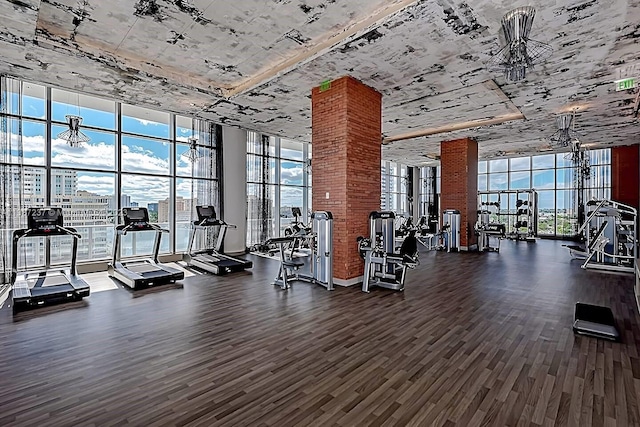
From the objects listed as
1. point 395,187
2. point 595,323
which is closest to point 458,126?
point 595,323

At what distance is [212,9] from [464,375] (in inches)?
196

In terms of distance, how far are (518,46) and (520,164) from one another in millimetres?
14145

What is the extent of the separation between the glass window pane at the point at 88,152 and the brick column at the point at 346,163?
199 inches

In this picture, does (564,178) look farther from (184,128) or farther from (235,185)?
(184,128)

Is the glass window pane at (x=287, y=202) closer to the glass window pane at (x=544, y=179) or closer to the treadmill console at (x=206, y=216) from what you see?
the treadmill console at (x=206, y=216)

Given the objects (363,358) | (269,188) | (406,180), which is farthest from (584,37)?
(406,180)

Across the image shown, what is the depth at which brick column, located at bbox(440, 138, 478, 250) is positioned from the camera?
10.7 meters

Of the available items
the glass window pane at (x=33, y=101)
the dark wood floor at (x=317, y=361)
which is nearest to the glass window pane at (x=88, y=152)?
the glass window pane at (x=33, y=101)

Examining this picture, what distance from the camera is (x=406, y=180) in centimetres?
1781

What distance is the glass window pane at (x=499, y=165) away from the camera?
15.9 m

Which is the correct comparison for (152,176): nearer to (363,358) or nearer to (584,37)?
A: (363,358)

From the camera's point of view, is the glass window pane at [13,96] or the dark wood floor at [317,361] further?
the glass window pane at [13,96]

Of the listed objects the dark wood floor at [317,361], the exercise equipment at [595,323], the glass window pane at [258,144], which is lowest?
the dark wood floor at [317,361]

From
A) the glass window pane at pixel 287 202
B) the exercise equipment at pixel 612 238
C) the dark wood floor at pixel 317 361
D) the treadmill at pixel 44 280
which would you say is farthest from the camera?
the glass window pane at pixel 287 202
